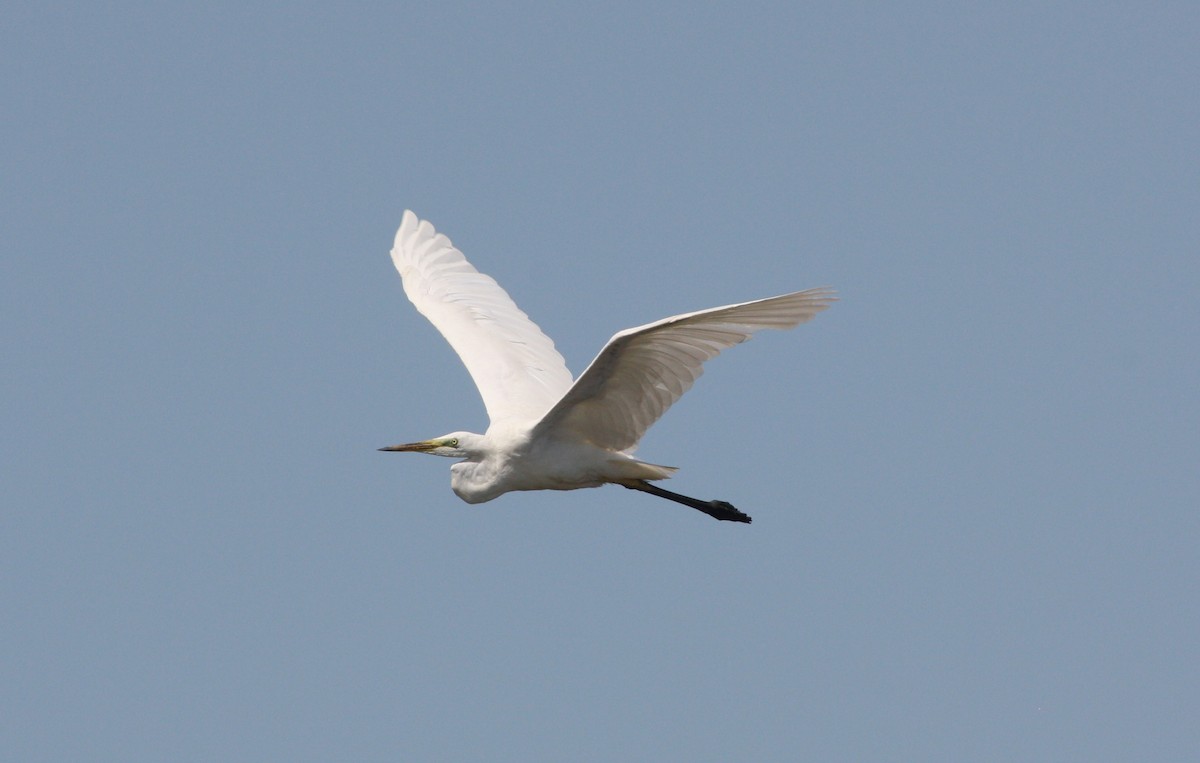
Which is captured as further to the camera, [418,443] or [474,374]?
[474,374]

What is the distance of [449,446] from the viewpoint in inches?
492

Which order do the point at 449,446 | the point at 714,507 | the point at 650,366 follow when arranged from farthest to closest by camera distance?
the point at 714,507 < the point at 449,446 < the point at 650,366

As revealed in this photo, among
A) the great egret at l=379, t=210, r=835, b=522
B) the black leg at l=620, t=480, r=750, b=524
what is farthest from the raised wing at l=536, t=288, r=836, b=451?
the black leg at l=620, t=480, r=750, b=524

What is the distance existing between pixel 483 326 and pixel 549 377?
1.14m

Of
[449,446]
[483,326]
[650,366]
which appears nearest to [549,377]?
Answer: [483,326]

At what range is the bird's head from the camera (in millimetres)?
12273

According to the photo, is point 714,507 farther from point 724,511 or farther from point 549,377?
point 549,377

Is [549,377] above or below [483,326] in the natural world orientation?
below

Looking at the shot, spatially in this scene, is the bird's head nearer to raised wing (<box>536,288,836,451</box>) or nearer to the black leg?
raised wing (<box>536,288,836,451</box>)

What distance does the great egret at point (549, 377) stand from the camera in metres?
9.72

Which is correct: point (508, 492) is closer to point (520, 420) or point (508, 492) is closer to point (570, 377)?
point (520, 420)

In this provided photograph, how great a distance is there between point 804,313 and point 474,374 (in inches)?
197

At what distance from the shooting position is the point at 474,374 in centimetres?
1361

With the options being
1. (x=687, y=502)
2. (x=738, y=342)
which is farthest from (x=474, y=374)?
(x=738, y=342)
